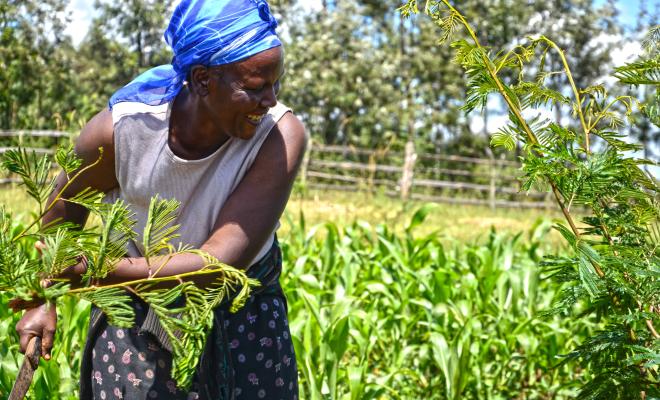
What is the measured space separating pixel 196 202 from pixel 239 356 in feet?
1.24

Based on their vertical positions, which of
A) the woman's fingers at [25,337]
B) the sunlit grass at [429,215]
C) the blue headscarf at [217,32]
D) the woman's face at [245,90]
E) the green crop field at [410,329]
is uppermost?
the blue headscarf at [217,32]

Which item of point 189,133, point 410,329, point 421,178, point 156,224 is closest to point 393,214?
point 410,329

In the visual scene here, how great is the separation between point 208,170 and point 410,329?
2155 millimetres

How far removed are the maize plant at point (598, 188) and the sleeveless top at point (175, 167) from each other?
0.55 m

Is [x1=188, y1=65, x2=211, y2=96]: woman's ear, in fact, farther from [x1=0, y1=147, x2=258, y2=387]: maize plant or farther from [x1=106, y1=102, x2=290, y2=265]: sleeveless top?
[x1=0, y1=147, x2=258, y2=387]: maize plant

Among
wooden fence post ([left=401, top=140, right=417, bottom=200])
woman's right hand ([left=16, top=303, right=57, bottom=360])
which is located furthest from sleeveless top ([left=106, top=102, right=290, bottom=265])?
wooden fence post ([left=401, top=140, right=417, bottom=200])

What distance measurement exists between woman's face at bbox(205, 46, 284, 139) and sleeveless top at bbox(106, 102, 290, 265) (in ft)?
0.36

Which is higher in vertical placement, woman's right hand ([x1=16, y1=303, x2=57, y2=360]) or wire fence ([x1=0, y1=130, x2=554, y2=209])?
woman's right hand ([x1=16, y1=303, x2=57, y2=360])

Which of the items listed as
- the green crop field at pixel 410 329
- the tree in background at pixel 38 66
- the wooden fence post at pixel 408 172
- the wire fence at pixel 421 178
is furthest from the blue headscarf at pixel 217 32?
the wire fence at pixel 421 178

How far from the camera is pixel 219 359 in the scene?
6.46ft

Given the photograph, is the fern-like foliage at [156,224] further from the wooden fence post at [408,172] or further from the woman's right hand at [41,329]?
the wooden fence post at [408,172]

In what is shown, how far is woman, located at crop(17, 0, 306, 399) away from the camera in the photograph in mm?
1772

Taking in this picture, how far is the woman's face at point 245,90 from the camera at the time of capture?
1.75 m

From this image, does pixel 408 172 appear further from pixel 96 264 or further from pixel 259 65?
pixel 96 264
